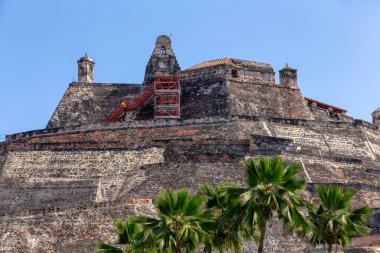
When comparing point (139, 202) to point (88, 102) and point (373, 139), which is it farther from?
point (88, 102)

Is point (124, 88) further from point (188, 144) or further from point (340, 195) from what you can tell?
point (340, 195)

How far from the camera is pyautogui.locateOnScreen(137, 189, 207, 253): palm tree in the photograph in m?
21.6

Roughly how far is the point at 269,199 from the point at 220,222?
1516 millimetres

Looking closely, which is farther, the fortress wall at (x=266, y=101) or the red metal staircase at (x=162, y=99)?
the fortress wall at (x=266, y=101)

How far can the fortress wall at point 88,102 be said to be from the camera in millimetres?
49594

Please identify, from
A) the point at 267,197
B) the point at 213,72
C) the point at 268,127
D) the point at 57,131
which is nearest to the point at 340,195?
the point at 267,197

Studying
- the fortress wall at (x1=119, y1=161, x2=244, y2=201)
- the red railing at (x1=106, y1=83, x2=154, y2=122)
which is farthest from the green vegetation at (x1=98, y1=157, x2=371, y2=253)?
the red railing at (x1=106, y1=83, x2=154, y2=122)

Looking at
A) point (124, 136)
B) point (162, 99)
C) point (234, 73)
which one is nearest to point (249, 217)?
point (124, 136)

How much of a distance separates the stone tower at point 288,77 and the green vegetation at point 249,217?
27949mm

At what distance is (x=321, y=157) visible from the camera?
39969 mm

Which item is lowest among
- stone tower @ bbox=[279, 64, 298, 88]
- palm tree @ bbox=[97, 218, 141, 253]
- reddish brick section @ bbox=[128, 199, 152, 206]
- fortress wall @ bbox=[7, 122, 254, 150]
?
palm tree @ bbox=[97, 218, 141, 253]

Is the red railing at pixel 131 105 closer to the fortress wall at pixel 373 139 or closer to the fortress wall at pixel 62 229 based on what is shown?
the fortress wall at pixel 373 139

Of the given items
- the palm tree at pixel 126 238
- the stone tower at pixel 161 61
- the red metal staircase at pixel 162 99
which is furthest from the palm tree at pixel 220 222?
the stone tower at pixel 161 61

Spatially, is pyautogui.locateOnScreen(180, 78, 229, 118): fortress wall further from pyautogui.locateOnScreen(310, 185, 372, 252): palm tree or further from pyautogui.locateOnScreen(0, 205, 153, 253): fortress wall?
pyautogui.locateOnScreen(310, 185, 372, 252): palm tree
